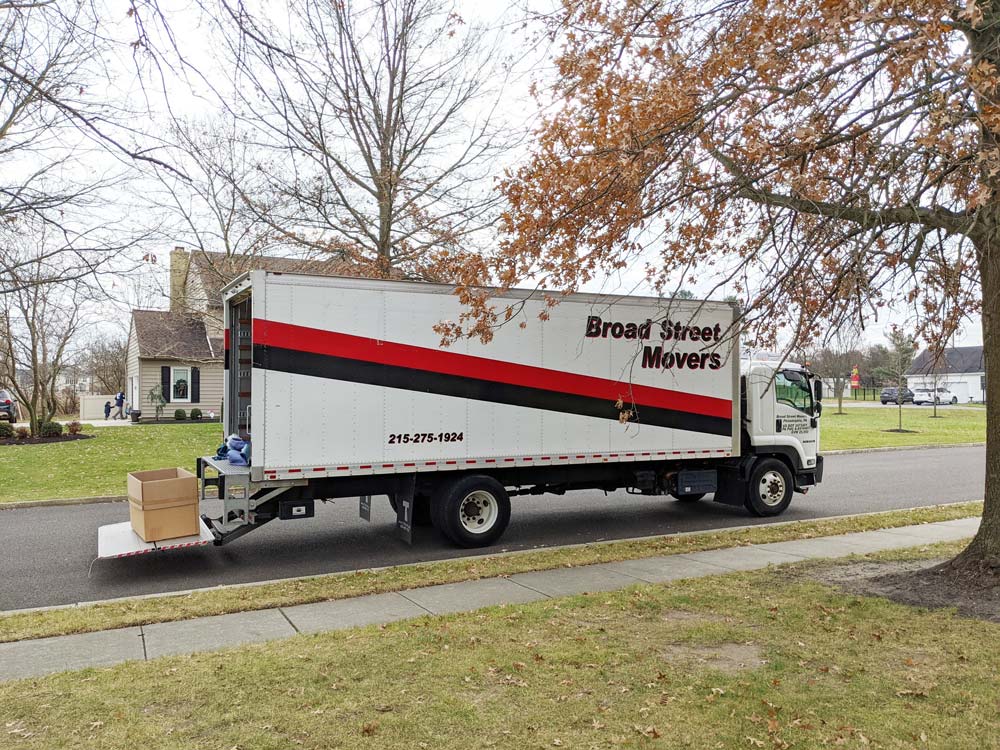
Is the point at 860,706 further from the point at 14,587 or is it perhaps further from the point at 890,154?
the point at 14,587

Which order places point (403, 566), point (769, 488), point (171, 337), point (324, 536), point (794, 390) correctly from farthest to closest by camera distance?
point (171, 337) → point (794, 390) → point (769, 488) → point (324, 536) → point (403, 566)

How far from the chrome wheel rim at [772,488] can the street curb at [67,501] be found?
10989 mm

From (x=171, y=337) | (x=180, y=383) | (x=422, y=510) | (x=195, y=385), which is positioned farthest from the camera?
(x=171, y=337)

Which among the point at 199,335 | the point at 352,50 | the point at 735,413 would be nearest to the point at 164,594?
the point at 735,413

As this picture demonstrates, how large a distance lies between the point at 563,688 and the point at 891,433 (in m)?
29.9

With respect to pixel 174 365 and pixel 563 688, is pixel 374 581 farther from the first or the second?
pixel 174 365

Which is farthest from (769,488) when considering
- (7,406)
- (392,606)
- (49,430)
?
(7,406)

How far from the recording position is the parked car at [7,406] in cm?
3430

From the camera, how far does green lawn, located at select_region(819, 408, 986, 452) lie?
26.6 m

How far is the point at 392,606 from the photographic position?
7.18 meters

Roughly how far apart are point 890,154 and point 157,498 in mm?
8101

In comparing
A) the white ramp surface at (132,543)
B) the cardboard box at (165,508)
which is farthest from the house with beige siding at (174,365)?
the cardboard box at (165,508)

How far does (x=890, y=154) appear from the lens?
6.43m

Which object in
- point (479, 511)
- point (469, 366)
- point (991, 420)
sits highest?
point (469, 366)
